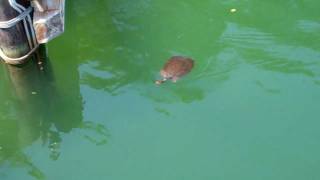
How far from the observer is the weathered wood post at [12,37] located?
483 centimetres

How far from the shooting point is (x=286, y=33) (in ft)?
20.2

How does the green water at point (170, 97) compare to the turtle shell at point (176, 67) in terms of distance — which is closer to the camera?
the green water at point (170, 97)

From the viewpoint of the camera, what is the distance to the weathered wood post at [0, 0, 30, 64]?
4.83 meters

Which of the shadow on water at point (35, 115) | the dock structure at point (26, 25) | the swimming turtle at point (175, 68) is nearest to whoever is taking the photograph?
the dock structure at point (26, 25)

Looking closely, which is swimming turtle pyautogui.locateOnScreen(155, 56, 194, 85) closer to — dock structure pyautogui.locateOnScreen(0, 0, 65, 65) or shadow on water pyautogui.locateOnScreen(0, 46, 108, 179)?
shadow on water pyautogui.locateOnScreen(0, 46, 108, 179)

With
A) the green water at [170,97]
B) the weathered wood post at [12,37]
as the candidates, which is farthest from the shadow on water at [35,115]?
the weathered wood post at [12,37]

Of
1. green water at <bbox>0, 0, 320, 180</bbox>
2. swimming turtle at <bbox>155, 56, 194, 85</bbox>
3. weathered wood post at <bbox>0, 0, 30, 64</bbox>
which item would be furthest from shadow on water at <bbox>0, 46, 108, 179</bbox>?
swimming turtle at <bbox>155, 56, 194, 85</bbox>

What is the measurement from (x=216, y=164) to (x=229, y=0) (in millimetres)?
Answer: 2599

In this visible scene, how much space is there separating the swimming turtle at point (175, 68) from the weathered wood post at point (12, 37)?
1389mm

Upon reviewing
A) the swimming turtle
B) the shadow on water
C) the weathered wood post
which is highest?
the weathered wood post

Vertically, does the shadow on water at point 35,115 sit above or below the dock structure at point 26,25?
below

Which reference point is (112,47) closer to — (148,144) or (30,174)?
(148,144)

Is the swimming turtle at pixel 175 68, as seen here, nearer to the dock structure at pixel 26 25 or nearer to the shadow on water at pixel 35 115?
the shadow on water at pixel 35 115

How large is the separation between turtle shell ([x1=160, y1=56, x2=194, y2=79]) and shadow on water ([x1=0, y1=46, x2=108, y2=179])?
3.04 ft
